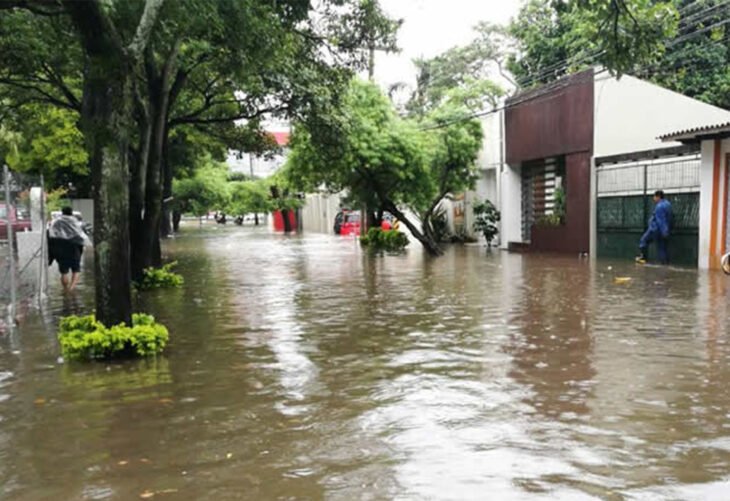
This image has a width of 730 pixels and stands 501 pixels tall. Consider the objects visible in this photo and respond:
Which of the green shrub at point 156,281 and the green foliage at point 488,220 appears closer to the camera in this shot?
the green shrub at point 156,281

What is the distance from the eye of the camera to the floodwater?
4.05 meters

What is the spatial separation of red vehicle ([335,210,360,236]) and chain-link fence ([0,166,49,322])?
28610mm

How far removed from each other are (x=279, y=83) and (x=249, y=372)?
10.0 metres

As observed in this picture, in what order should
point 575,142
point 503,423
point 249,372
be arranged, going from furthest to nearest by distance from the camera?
point 575,142
point 249,372
point 503,423

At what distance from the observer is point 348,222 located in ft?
140

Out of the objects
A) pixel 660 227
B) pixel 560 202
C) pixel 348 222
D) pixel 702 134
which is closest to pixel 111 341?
pixel 702 134

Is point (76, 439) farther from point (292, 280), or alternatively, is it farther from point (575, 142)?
point (575, 142)

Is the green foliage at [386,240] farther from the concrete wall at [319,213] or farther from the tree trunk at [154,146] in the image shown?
the concrete wall at [319,213]

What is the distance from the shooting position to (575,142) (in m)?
20.3

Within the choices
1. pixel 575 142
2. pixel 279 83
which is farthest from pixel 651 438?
pixel 575 142

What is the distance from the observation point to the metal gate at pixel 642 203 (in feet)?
54.2

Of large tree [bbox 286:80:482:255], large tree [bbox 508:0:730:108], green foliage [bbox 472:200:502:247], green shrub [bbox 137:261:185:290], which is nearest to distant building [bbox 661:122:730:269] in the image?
large tree [bbox 508:0:730:108]

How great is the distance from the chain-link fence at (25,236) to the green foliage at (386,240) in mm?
14713

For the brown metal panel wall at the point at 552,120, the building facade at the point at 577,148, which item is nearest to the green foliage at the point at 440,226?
the building facade at the point at 577,148
